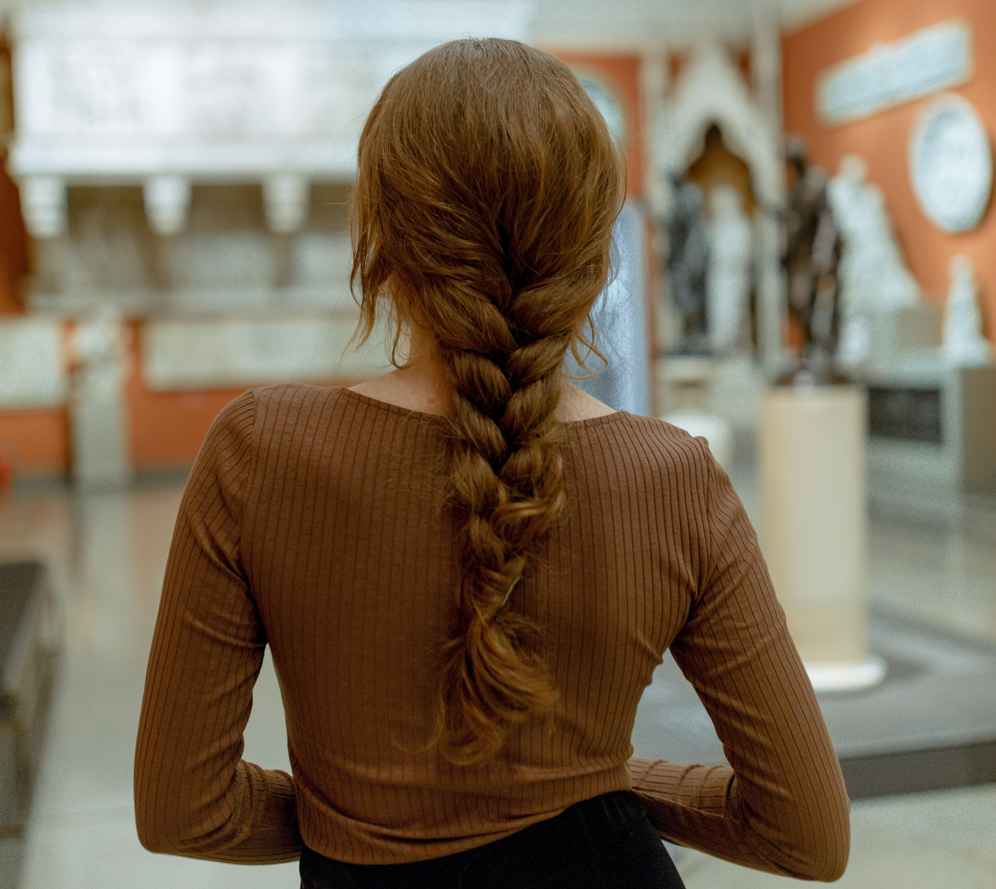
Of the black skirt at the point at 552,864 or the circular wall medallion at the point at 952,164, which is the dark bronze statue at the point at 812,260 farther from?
the circular wall medallion at the point at 952,164

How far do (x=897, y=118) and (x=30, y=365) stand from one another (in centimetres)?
881

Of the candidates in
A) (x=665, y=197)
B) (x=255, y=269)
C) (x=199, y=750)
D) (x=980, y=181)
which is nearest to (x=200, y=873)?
(x=199, y=750)

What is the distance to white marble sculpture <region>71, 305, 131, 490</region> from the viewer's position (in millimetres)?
10609

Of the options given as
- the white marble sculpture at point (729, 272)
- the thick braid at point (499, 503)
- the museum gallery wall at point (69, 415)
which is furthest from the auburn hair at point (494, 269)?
the white marble sculpture at point (729, 272)

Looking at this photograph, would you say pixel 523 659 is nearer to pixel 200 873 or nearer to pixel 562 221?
pixel 562 221

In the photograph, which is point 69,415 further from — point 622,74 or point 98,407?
point 622,74

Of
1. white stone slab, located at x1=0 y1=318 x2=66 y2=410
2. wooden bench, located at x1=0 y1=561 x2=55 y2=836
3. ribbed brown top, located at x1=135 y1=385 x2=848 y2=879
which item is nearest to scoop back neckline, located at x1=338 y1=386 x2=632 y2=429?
ribbed brown top, located at x1=135 y1=385 x2=848 y2=879

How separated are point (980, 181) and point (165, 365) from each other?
786cm

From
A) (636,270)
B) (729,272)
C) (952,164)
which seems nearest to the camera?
(636,270)

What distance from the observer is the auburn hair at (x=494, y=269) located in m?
0.76

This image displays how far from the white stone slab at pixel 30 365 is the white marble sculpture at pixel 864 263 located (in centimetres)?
751

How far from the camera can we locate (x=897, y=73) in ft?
35.0

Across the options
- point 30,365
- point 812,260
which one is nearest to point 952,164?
point 812,260

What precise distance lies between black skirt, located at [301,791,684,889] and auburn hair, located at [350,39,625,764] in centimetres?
10
